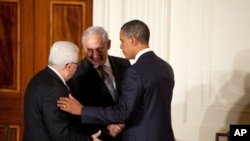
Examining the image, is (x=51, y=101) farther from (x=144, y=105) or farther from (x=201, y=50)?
(x=201, y=50)

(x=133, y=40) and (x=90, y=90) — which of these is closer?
(x=133, y=40)

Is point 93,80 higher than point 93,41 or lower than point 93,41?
lower

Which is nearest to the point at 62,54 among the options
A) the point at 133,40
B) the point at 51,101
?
the point at 51,101

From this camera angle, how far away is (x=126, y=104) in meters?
2.55

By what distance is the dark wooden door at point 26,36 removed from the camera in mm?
4125

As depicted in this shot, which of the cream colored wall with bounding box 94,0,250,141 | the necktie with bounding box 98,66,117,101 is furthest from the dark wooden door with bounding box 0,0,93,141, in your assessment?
the necktie with bounding box 98,66,117,101

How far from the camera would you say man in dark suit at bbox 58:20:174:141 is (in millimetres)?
2545

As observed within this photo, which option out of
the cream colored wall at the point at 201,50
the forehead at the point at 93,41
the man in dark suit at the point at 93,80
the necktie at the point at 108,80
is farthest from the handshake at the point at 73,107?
the cream colored wall at the point at 201,50

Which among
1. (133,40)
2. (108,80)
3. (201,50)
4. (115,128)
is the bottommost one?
(115,128)

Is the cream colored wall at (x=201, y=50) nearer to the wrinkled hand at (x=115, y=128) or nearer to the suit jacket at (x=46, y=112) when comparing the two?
the wrinkled hand at (x=115, y=128)

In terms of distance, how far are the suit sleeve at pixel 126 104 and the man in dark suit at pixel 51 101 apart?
16 centimetres

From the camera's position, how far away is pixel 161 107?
2.65 metres

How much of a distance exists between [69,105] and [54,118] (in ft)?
0.43

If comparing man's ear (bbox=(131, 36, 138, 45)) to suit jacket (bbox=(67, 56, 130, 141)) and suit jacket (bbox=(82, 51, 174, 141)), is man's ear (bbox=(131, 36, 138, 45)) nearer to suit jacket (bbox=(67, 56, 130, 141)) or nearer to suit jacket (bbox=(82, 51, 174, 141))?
suit jacket (bbox=(82, 51, 174, 141))
